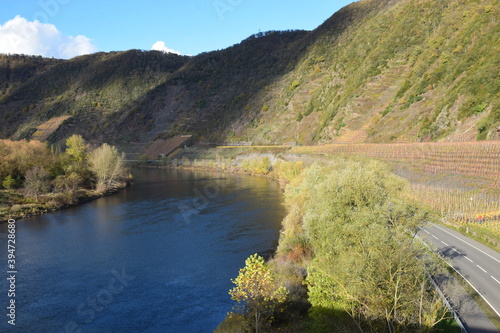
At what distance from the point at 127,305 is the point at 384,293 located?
15794 millimetres

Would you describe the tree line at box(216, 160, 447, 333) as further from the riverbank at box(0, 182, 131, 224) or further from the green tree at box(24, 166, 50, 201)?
the green tree at box(24, 166, 50, 201)

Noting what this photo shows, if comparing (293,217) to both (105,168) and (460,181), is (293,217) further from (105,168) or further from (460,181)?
(105,168)

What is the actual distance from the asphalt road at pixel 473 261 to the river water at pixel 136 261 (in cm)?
1275

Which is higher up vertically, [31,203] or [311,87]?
[311,87]

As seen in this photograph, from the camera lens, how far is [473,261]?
23.4 metres

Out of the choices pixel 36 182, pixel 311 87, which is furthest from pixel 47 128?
pixel 36 182

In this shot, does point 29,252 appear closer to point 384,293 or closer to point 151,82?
point 384,293

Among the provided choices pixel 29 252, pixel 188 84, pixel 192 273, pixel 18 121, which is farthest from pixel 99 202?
pixel 18 121

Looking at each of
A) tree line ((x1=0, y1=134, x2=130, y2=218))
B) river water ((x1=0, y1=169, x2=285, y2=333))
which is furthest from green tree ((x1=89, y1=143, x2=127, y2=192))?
river water ((x1=0, y1=169, x2=285, y2=333))

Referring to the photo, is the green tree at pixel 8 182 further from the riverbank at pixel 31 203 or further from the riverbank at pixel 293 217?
the riverbank at pixel 293 217

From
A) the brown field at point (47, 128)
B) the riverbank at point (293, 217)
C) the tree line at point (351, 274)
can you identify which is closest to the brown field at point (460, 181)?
the riverbank at point (293, 217)

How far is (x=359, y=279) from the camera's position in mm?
16000

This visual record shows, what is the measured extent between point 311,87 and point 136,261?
93.3m

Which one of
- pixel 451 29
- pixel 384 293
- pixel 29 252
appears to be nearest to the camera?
pixel 384 293
